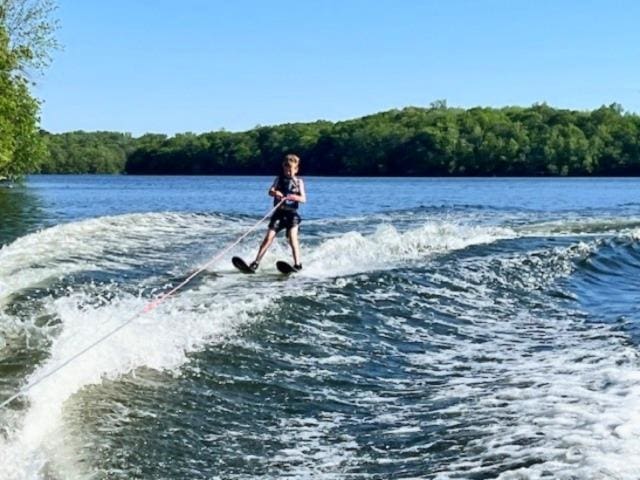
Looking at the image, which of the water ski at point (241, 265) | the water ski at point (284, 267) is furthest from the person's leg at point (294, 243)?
the water ski at point (241, 265)

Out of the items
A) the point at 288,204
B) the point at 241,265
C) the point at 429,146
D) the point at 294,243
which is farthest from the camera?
the point at 429,146

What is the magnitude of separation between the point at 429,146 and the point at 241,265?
10682 cm

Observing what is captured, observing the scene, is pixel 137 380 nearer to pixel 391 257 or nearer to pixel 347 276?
pixel 347 276

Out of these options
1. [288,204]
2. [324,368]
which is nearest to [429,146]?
[288,204]

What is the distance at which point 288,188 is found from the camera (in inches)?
573

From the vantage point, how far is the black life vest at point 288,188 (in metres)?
14.5

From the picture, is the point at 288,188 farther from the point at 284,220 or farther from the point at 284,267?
the point at 284,267

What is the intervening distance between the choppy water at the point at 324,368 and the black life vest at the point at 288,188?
1.29m

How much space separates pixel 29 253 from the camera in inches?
622

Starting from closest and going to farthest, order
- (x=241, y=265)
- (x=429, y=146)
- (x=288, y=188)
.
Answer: (x=241, y=265), (x=288, y=188), (x=429, y=146)

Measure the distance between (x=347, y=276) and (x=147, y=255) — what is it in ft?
16.5

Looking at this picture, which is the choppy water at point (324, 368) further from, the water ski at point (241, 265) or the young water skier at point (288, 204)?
the young water skier at point (288, 204)

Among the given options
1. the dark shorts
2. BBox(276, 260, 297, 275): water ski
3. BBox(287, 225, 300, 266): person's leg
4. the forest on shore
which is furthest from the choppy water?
the forest on shore

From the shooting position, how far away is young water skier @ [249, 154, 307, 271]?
14461mm
